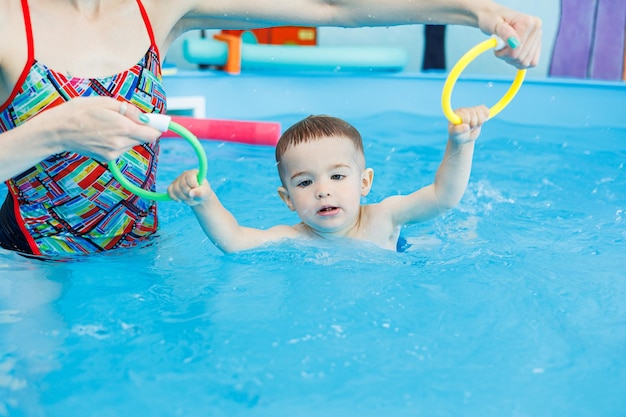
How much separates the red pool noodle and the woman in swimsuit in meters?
2.15

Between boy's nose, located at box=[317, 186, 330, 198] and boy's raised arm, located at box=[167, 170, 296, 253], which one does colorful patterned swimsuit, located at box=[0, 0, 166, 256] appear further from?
boy's nose, located at box=[317, 186, 330, 198]

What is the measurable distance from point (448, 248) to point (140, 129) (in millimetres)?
1451

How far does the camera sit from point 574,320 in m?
2.07

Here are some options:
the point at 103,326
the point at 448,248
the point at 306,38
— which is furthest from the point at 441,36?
the point at 103,326

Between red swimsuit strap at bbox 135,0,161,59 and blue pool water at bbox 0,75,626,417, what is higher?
red swimsuit strap at bbox 135,0,161,59

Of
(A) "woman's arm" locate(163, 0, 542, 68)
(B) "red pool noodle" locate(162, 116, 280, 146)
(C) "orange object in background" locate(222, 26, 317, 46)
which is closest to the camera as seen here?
(A) "woman's arm" locate(163, 0, 542, 68)

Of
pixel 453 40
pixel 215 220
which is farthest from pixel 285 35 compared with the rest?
pixel 215 220

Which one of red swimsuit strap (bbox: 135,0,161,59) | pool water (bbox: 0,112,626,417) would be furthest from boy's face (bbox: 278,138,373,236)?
red swimsuit strap (bbox: 135,0,161,59)

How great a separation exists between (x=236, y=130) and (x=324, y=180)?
247 centimetres

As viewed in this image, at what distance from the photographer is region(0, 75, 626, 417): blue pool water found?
1.68 metres

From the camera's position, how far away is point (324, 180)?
2.45 m

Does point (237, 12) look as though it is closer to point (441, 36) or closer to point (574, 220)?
point (574, 220)

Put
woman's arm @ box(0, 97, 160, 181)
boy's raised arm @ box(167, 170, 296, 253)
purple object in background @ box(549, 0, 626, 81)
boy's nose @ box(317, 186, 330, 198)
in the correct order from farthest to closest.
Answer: purple object in background @ box(549, 0, 626, 81)
boy's nose @ box(317, 186, 330, 198)
boy's raised arm @ box(167, 170, 296, 253)
woman's arm @ box(0, 97, 160, 181)

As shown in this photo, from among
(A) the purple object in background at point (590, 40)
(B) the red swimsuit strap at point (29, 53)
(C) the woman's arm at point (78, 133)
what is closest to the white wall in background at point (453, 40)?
(A) the purple object in background at point (590, 40)
